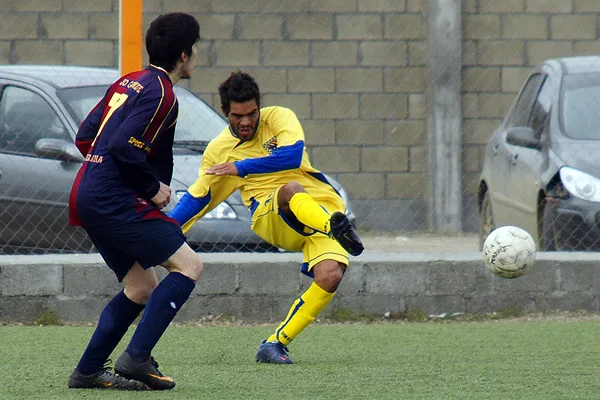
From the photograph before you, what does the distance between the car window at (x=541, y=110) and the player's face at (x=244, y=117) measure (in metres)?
2.86

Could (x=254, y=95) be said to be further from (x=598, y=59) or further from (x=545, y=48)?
(x=545, y=48)

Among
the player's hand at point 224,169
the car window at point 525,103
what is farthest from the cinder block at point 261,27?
the player's hand at point 224,169

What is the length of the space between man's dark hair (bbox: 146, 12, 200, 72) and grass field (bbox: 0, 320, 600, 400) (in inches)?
53.9

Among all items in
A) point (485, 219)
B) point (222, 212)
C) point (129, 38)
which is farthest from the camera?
point (485, 219)

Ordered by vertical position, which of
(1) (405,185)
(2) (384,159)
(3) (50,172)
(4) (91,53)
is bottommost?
(1) (405,185)

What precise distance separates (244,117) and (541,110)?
10.4 feet

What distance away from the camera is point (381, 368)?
5.67m

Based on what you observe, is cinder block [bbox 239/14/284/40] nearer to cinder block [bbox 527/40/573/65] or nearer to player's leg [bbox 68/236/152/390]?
cinder block [bbox 527/40/573/65]

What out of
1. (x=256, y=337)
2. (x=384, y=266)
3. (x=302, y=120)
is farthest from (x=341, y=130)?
(x=256, y=337)

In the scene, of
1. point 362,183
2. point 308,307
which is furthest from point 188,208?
point 362,183

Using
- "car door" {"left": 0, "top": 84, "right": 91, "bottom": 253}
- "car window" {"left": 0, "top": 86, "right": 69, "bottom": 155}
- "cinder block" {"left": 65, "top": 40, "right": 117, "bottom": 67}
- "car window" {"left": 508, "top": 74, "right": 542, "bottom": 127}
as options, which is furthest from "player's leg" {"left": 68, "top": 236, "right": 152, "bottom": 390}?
"cinder block" {"left": 65, "top": 40, "right": 117, "bottom": 67}

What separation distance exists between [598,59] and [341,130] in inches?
143

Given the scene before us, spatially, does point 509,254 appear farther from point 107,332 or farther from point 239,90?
point 107,332

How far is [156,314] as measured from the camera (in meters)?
4.88
